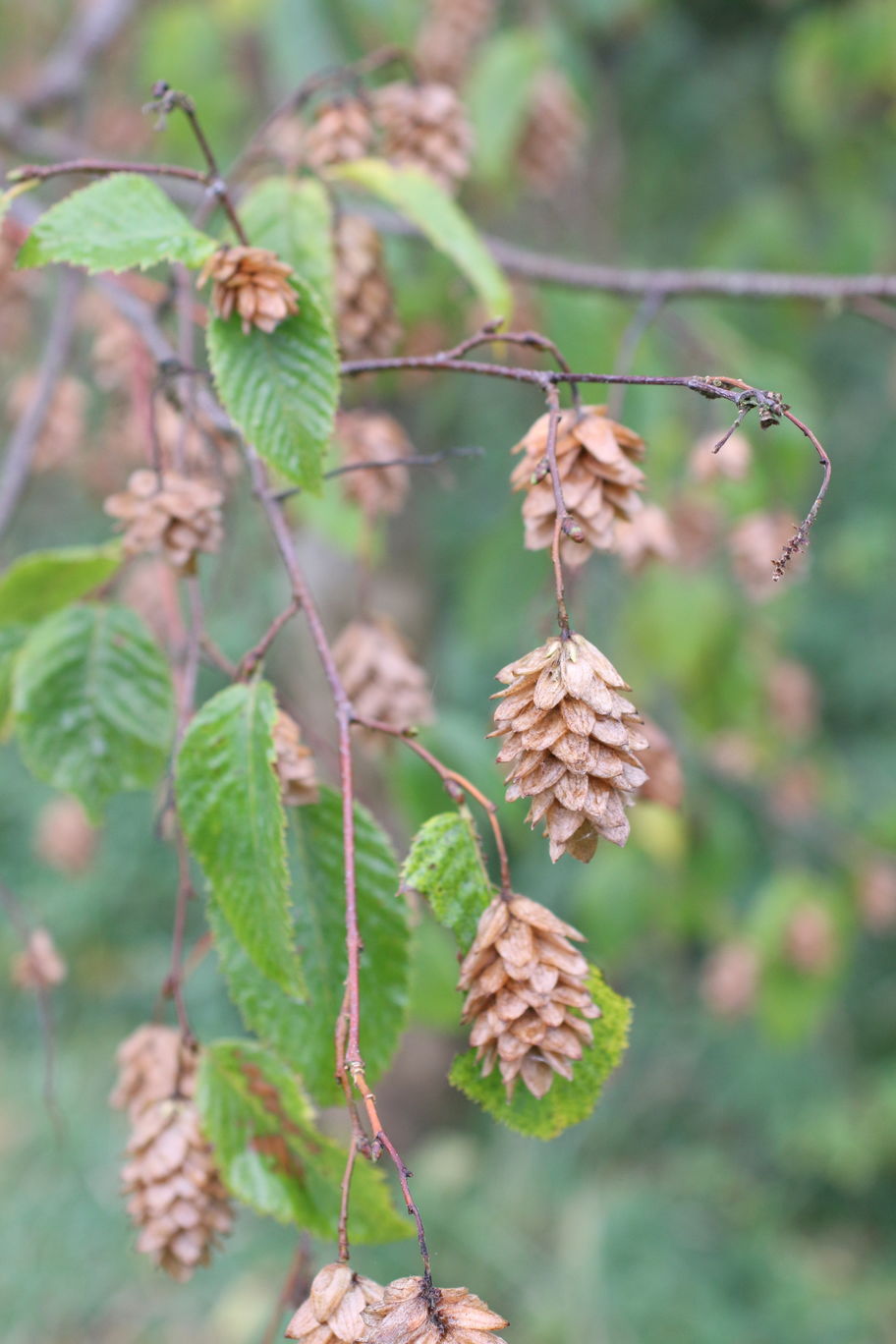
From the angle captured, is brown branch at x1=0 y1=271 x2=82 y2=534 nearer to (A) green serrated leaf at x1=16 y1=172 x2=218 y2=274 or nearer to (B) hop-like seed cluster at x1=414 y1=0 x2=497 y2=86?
(A) green serrated leaf at x1=16 y1=172 x2=218 y2=274

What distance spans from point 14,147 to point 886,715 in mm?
2818

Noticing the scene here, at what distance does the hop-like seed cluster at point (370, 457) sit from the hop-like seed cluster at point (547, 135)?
0.87 metres

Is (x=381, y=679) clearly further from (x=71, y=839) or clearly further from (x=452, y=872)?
(x=71, y=839)

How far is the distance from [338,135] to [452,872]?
0.54 meters

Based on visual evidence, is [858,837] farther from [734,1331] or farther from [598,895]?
[734,1331]

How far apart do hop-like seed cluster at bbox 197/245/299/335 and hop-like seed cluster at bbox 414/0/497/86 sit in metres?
1.26

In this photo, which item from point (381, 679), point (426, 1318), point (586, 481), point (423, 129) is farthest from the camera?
point (423, 129)

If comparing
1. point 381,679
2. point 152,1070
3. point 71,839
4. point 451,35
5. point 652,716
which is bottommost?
point 152,1070

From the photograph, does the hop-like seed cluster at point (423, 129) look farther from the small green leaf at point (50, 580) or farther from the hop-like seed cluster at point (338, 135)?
the small green leaf at point (50, 580)

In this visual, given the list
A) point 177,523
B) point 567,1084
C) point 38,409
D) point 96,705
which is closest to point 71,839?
point 38,409

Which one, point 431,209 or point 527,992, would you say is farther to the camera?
point 431,209

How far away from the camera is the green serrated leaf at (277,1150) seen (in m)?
0.50

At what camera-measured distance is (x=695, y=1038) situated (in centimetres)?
309

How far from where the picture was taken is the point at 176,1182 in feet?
1.74
